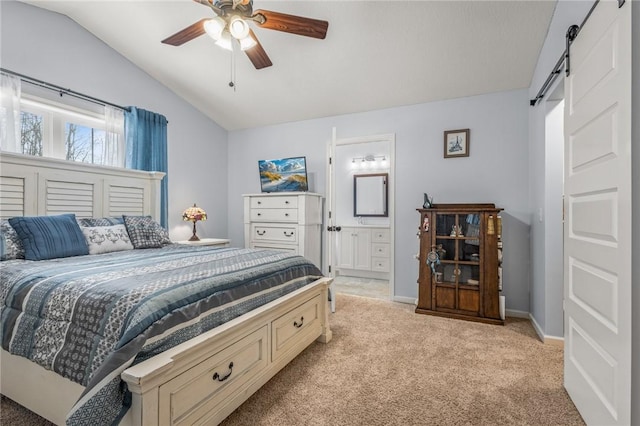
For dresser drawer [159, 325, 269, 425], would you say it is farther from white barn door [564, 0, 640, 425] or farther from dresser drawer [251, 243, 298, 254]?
dresser drawer [251, 243, 298, 254]

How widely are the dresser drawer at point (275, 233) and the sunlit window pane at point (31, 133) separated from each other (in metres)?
2.36

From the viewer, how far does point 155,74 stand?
12.4 feet

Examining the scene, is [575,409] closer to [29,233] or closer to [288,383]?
[288,383]

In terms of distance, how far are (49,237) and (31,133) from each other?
4.54 feet

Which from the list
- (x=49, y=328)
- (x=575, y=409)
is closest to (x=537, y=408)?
(x=575, y=409)

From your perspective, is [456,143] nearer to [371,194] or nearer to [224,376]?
[371,194]

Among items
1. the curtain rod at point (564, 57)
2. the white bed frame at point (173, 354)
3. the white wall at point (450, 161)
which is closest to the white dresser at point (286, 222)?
the white wall at point (450, 161)

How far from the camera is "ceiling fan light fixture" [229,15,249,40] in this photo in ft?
6.39

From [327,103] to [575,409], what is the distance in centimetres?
356

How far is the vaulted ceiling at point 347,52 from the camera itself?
2553mm

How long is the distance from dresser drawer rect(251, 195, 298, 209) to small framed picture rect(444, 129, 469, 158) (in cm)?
189

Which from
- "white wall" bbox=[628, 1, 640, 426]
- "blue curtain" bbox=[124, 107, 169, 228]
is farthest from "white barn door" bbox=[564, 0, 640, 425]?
"blue curtain" bbox=[124, 107, 169, 228]

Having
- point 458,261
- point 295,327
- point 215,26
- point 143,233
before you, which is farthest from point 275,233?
point 215,26

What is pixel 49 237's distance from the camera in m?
2.22
